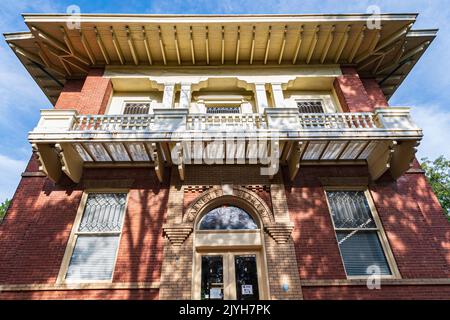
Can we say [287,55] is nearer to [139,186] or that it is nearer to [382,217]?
[382,217]

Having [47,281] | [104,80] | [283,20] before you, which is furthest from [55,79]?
[283,20]

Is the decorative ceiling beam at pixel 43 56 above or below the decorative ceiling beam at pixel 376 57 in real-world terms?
above

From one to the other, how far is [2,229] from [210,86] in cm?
763

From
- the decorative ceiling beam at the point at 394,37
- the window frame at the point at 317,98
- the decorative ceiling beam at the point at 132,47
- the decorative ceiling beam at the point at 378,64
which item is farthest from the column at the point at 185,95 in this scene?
the decorative ceiling beam at the point at 378,64

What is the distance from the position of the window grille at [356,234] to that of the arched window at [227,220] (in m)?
2.35

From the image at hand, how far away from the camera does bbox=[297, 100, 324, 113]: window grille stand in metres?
9.67

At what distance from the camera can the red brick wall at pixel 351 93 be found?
8.76m

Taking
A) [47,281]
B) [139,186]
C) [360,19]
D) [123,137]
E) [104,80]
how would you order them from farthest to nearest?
[104,80], [360,19], [139,186], [123,137], [47,281]

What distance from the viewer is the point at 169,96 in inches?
356

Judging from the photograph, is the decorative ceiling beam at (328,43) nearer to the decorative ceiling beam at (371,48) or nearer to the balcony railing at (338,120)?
the decorative ceiling beam at (371,48)

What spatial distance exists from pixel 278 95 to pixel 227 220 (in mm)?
4658

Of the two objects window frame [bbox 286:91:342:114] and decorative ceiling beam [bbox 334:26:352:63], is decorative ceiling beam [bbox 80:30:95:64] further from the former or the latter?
decorative ceiling beam [bbox 334:26:352:63]

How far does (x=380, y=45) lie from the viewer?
9570mm

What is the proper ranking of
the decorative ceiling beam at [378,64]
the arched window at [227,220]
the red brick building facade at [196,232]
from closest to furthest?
the red brick building facade at [196,232] → the arched window at [227,220] → the decorative ceiling beam at [378,64]
